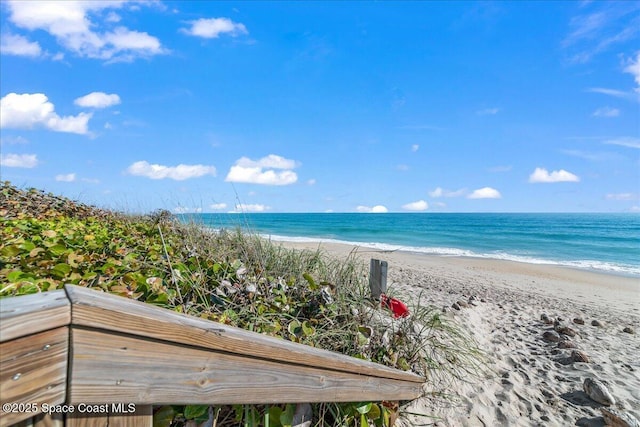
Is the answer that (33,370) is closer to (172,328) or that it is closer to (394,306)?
(172,328)

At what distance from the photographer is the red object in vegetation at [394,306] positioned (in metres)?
3.44

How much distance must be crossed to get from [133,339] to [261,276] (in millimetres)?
2069

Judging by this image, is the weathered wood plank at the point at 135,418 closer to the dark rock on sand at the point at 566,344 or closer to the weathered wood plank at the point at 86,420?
the weathered wood plank at the point at 86,420

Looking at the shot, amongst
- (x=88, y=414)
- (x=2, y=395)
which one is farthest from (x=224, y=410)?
(x=2, y=395)

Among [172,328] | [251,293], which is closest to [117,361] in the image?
[172,328]

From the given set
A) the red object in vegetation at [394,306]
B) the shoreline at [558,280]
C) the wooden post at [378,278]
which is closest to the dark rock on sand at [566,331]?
the shoreline at [558,280]

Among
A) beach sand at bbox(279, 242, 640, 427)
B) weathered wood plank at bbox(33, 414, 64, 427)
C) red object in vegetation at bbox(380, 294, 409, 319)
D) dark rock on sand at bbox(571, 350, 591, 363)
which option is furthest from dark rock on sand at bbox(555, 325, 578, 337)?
weathered wood plank at bbox(33, 414, 64, 427)

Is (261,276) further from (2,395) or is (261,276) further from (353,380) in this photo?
(2,395)

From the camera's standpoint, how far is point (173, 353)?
1290 millimetres

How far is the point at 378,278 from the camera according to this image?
3689 millimetres

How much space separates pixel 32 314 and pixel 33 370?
155 millimetres

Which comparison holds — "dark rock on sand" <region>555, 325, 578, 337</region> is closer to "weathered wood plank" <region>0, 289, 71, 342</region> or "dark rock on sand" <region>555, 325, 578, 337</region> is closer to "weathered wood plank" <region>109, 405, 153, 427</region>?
"weathered wood plank" <region>109, 405, 153, 427</region>

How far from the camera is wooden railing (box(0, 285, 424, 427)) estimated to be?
0.92m

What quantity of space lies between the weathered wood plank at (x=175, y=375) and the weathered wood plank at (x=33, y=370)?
0.03m
